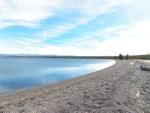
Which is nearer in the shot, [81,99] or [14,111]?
[14,111]

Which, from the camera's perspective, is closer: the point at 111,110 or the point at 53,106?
the point at 111,110

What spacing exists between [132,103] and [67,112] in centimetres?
305

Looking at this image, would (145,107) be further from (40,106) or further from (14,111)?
(14,111)

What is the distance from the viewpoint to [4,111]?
29.1 feet

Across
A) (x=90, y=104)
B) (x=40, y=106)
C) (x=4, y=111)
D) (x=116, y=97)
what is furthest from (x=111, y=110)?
(x=4, y=111)

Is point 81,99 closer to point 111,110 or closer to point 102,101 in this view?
point 102,101

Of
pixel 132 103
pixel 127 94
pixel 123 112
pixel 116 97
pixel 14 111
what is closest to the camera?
pixel 123 112

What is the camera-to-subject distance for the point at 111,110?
316 inches

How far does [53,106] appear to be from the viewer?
8.92 m

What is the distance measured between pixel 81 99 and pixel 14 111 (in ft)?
10.5

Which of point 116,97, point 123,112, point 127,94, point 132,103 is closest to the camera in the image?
point 123,112

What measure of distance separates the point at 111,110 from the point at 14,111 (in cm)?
390

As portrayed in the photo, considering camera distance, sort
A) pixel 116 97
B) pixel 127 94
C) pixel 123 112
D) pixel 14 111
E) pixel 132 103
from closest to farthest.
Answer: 1. pixel 123 112
2. pixel 14 111
3. pixel 132 103
4. pixel 116 97
5. pixel 127 94

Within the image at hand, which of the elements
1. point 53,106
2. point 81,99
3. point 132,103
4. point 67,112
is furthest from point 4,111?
point 132,103
